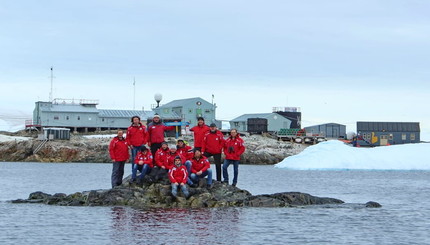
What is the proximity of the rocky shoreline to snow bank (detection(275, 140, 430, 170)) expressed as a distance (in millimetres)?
26968

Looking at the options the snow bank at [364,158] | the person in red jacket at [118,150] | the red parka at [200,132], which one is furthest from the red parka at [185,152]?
the snow bank at [364,158]

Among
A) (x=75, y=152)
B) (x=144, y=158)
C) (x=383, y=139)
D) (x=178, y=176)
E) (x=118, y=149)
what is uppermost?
(x=383, y=139)

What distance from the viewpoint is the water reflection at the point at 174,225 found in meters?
20.7

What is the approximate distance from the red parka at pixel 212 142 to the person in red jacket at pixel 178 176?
179cm

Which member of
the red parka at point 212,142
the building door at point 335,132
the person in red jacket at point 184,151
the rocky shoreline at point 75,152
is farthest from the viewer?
the building door at point 335,132

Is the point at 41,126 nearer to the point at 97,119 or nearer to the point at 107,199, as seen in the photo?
the point at 97,119

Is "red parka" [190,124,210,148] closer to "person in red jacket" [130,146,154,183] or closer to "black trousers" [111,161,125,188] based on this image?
"person in red jacket" [130,146,154,183]

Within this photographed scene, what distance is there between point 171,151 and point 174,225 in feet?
18.8

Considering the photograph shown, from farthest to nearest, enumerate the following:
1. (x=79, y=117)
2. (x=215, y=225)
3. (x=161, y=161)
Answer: (x=79, y=117)
(x=161, y=161)
(x=215, y=225)

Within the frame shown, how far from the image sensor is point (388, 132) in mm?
113000

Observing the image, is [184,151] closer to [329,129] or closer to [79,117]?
[79,117]

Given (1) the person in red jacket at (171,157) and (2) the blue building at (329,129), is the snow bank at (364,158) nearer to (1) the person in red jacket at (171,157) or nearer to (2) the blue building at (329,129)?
(1) the person in red jacket at (171,157)

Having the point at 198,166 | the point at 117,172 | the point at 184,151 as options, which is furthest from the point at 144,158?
the point at 198,166

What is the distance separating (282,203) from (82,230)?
406 inches
